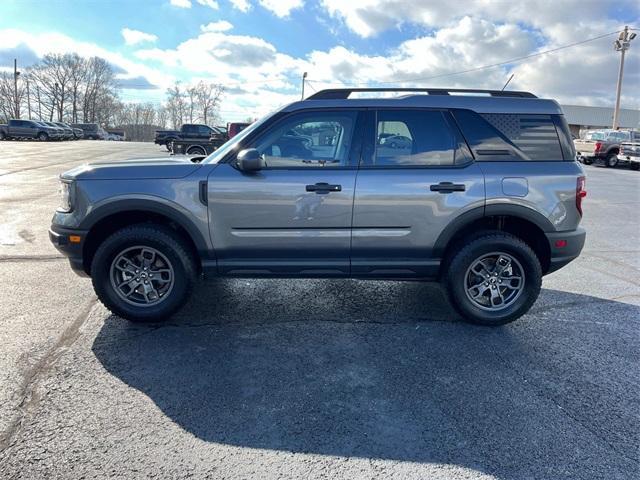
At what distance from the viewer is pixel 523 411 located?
2.75 meters

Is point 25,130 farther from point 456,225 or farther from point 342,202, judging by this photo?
point 456,225

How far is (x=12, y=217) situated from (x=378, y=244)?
7516 mm

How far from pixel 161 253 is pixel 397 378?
224cm

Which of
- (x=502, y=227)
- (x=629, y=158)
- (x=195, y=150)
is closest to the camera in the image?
(x=502, y=227)

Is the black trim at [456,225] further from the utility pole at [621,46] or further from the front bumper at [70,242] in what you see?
the utility pole at [621,46]

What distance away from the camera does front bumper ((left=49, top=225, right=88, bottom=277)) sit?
3695 millimetres

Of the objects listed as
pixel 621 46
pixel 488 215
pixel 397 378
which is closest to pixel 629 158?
pixel 621 46

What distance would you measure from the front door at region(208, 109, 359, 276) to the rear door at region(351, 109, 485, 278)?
15 centimetres

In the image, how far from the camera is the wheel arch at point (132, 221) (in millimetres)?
3654

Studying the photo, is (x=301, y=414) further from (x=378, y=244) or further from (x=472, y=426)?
(x=378, y=244)

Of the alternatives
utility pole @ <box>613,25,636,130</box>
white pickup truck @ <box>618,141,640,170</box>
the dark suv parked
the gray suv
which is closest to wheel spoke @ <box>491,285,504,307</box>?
the gray suv

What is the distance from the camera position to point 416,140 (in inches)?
151

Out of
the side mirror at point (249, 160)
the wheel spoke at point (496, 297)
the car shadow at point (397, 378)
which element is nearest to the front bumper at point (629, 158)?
the car shadow at point (397, 378)

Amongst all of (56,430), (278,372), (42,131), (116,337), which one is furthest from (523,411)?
(42,131)
